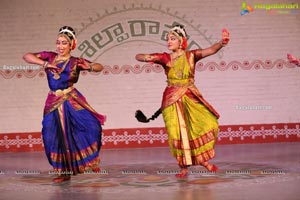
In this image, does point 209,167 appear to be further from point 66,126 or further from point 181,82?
point 66,126

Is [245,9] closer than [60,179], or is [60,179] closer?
[60,179]

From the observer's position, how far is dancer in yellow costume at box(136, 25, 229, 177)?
589 cm

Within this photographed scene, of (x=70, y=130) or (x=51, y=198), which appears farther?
(x=70, y=130)

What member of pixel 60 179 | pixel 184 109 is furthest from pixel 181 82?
pixel 60 179

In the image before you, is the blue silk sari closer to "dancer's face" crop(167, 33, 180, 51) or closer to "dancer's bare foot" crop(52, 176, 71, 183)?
"dancer's bare foot" crop(52, 176, 71, 183)

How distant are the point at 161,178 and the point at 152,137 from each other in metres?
2.80

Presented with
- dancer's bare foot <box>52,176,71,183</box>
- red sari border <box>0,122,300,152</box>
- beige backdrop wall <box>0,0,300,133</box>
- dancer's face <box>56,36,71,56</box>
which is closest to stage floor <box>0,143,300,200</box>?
dancer's bare foot <box>52,176,71,183</box>

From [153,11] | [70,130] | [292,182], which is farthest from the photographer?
[153,11]

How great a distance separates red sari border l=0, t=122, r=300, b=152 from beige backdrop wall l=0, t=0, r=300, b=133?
0.27 ft

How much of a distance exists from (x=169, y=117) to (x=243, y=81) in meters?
2.96

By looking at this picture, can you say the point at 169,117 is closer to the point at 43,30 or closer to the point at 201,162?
the point at 201,162

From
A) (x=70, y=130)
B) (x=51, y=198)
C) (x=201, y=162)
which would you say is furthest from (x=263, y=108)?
(x=51, y=198)

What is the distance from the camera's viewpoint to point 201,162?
5.92 meters

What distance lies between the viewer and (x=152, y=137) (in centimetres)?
869
